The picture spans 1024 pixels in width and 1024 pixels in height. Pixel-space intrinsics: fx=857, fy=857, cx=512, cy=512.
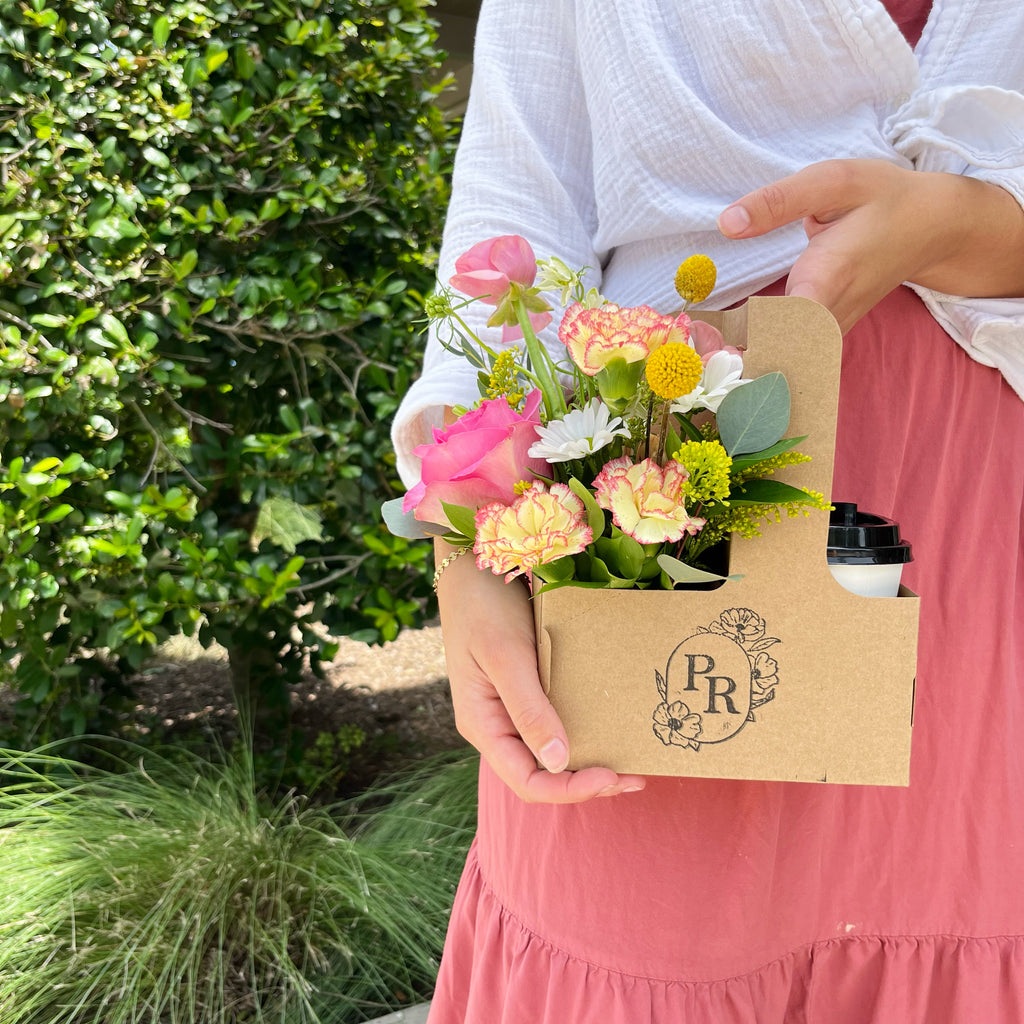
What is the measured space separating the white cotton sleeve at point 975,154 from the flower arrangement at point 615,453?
30 centimetres

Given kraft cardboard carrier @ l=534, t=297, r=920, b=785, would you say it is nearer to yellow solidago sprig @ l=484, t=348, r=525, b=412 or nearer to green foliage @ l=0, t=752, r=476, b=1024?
yellow solidago sprig @ l=484, t=348, r=525, b=412

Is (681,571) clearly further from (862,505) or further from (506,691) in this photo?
(862,505)

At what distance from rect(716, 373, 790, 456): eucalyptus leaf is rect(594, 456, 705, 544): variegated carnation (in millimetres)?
60

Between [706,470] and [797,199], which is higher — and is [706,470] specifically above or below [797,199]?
below

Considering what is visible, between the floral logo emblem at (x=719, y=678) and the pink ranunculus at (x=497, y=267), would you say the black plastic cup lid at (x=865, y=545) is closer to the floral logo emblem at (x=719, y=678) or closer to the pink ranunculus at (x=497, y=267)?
the floral logo emblem at (x=719, y=678)

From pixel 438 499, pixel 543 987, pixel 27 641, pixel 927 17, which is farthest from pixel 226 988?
pixel 927 17

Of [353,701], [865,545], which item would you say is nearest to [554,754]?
[865,545]

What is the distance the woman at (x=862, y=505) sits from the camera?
2.56 ft

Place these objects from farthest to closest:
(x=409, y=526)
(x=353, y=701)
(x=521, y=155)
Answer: (x=353, y=701), (x=521, y=155), (x=409, y=526)

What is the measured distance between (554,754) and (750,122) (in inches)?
24.5

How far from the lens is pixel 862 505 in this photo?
82 cm

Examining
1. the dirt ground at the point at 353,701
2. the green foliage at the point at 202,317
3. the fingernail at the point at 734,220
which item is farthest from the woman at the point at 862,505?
the dirt ground at the point at 353,701

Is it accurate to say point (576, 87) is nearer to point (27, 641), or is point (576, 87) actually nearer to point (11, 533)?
point (11, 533)

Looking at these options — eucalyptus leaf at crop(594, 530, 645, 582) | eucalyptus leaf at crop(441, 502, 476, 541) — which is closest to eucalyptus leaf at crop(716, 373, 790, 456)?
eucalyptus leaf at crop(594, 530, 645, 582)
